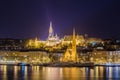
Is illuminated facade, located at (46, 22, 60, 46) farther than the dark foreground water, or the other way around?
illuminated facade, located at (46, 22, 60, 46)

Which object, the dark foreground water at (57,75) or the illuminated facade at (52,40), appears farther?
the illuminated facade at (52,40)

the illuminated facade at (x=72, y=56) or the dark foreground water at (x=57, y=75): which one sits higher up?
the illuminated facade at (x=72, y=56)

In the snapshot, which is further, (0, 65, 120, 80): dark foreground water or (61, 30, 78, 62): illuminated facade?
(61, 30, 78, 62): illuminated facade

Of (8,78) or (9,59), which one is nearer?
(8,78)

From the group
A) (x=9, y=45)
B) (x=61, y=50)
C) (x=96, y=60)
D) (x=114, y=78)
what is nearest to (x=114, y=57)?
(x=96, y=60)

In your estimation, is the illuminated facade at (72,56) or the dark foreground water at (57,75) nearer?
the dark foreground water at (57,75)

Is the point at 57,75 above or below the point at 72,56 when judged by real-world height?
below

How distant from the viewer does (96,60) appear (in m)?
128

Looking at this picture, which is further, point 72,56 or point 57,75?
point 72,56

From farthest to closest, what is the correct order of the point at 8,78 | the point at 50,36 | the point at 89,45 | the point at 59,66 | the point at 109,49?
the point at 50,36, the point at 89,45, the point at 109,49, the point at 59,66, the point at 8,78

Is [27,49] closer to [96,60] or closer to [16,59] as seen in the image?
[16,59]

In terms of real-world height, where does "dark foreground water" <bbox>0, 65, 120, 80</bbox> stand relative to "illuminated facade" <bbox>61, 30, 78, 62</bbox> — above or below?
below

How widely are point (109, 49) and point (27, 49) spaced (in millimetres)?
17625

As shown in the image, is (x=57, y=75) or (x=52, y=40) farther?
→ (x=52, y=40)
